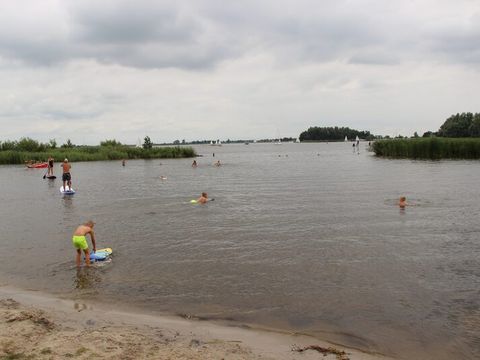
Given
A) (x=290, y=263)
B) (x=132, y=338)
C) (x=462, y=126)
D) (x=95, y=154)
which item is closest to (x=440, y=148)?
(x=290, y=263)

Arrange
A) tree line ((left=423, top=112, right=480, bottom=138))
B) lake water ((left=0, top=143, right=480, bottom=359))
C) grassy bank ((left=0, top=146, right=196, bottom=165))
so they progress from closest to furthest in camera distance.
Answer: lake water ((left=0, top=143, right=480, bottom=359)), grassy bank ((left=0, top=146, right=196, bottom=165)), tree line ((left=423, top=112, right=480, bottom=138))

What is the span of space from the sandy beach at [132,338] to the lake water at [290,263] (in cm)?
75

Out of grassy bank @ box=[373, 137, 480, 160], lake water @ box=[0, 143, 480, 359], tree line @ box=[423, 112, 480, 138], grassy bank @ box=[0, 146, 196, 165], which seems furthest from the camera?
tree line @ box=[423, 112, 480, 138]

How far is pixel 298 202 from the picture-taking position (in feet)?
89.5

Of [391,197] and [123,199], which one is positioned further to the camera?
[123,199]

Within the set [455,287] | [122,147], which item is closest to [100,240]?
[455,287]

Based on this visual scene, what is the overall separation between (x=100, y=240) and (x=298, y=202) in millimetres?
12856

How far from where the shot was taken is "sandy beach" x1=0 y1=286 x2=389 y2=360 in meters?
7.60

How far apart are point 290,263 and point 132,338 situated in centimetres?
688

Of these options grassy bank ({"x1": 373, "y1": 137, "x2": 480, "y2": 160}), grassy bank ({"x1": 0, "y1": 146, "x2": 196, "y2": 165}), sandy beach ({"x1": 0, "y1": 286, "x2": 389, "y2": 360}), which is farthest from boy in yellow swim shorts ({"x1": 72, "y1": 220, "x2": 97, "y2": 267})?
grassy bank ({"x1": 0, "y1": 146, "x2": 196, "y2": 165})

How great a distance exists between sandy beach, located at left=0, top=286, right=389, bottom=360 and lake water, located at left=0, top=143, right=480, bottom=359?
75 centimetres

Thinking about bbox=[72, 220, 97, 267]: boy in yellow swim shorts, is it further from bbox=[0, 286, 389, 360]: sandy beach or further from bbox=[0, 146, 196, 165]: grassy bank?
bbox=[0, 146, 196, 165]: grassy bank

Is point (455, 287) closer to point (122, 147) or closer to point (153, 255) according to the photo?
point (153, 255)

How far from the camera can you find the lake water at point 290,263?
993 centimetres
